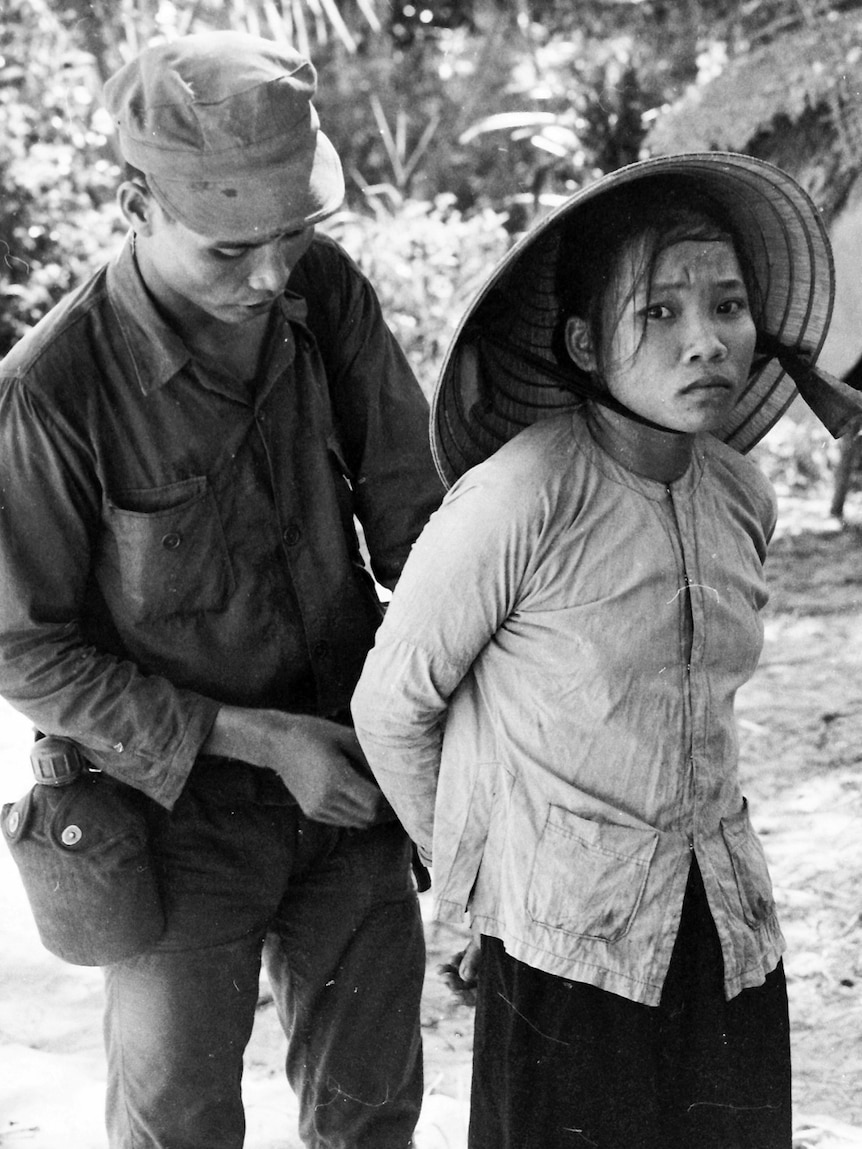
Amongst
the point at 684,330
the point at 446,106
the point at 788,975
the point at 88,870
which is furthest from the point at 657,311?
the point at 446,106

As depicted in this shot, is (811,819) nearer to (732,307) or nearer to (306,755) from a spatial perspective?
(306,755)

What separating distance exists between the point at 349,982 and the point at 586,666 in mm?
647

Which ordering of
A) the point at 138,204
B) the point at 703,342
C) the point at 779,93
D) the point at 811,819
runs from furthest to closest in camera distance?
the point at 779,93 < the point at 811,819 < the point at 138,204 < the point at 703,342

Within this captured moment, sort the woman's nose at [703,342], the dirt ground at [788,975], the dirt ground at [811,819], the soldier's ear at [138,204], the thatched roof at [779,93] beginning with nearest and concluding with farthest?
1. the woman's nose at [703,342]
2. the soldier's ear at [138,204]
3. the dirt ground at [788,975]
4. the dirt ground at [811,819]
5. the thatched roof at [779,93]

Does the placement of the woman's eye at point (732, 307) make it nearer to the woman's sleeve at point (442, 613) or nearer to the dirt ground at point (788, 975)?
the woman's sleeve at point (442, 613)

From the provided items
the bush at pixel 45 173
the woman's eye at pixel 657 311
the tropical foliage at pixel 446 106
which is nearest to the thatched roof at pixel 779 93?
the tropical foliage at pixel 446 106

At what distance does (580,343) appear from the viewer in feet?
5.04

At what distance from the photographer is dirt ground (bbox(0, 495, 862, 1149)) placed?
8.29 feet

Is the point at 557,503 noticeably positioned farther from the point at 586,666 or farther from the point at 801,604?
the point at 801,604

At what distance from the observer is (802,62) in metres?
5.25

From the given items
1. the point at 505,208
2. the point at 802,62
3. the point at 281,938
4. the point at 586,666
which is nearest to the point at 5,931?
the point at 281,938

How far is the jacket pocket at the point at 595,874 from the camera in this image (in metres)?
1.46

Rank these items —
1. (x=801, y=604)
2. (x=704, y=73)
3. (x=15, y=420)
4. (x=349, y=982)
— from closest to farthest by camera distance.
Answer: (x=15, y=420) → (x=349, y=982) → (x=801, y=604) → (x=704, y=73)

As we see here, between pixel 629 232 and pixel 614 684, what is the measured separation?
0.47 m
